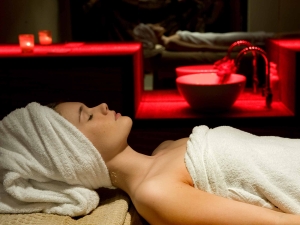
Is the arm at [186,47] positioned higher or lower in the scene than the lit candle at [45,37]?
lower

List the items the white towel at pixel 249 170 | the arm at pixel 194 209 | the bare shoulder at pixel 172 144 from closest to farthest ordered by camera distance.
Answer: the arm at pixel 194 209, the white towel at pixel 249 170, the bare shoulder at pixel 172 144

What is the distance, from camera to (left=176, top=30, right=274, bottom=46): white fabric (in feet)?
7.28

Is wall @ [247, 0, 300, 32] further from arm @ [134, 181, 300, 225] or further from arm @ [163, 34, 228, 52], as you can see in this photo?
arm @ [134, 181, 300, 225]

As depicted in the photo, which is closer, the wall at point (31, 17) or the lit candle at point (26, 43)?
the lit candle at point (26, 43)

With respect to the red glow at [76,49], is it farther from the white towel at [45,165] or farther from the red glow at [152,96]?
the white towel at [45,165]

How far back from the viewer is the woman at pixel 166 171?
1028 mm

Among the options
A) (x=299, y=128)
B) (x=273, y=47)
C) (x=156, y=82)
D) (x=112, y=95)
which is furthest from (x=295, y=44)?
(x=112, y=95)

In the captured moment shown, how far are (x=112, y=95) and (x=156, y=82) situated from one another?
44 cm

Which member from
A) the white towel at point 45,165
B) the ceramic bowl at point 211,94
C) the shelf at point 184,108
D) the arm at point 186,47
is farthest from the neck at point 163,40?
the white towel at point 45,165

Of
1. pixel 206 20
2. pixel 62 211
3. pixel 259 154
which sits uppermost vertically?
pixel 206 20

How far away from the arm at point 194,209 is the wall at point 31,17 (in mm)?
1297

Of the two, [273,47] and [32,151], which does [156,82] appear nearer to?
[273,47]

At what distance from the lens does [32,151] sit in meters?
1.21

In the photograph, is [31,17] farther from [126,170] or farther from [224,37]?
[126,170]
